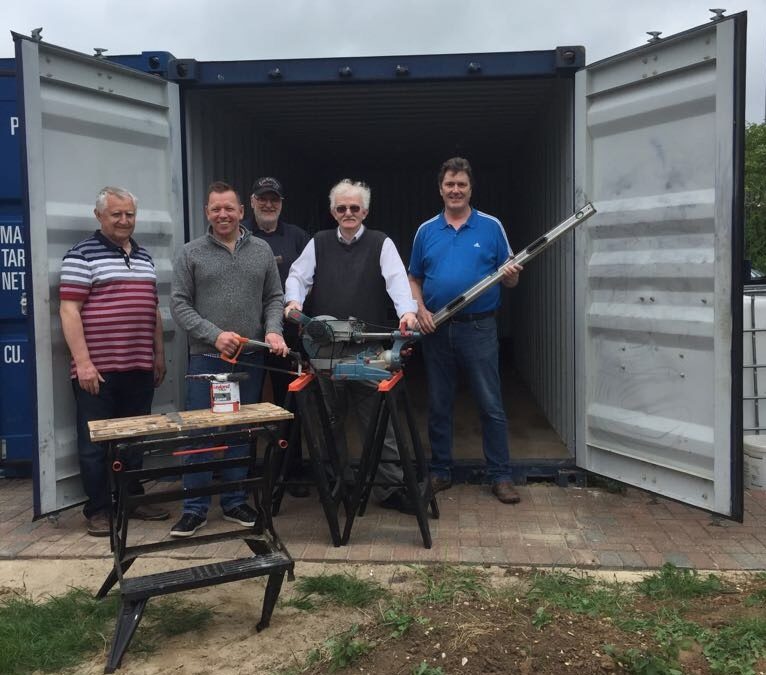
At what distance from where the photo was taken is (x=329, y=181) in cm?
1002

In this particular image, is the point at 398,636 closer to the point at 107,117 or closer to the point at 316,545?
the point at 316,545

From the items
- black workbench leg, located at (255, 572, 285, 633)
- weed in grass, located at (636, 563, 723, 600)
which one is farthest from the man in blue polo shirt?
black workbench leg, located at (255, 572, 285, 633)

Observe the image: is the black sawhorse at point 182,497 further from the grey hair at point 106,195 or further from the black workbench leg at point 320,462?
the grey hair at point 106,195

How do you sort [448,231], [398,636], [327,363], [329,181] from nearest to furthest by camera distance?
[398,636]
[327,363]
[448,231]
[329,181]

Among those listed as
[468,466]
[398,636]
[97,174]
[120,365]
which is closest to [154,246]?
[97,174]

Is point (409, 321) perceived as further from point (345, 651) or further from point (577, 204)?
point (345, 651)

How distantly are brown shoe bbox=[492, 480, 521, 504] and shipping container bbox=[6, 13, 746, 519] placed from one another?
0.38 metres

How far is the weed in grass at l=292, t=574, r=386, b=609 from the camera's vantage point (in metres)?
3.19

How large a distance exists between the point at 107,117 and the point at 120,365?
146 centimetres

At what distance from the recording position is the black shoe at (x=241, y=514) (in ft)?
13.8

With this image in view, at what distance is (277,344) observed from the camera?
3807 millimetres

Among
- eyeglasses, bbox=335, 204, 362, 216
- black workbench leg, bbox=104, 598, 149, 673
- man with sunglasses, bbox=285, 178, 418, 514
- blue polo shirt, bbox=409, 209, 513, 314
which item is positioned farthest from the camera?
blue polo shirt, bbox=409, 209, 513, 314

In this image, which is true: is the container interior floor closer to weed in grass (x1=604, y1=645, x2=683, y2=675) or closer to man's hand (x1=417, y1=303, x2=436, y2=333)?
man's hand (x1=417, y1=303, x2=436, y2=333)

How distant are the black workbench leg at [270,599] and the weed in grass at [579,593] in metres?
1.04
